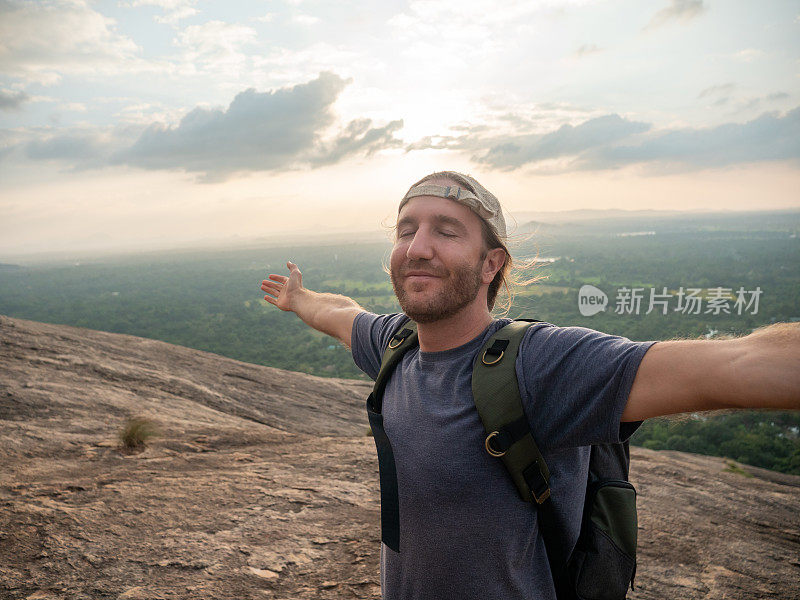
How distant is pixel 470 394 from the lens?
176 cm

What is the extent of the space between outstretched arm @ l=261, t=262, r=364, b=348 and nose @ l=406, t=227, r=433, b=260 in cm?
117

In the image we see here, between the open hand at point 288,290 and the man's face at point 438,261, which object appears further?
the open hand at point 288,290

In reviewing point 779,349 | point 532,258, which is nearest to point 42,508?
point 532,258

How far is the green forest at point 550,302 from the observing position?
23.4 meters

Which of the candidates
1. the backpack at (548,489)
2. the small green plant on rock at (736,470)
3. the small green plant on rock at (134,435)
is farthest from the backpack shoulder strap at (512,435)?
the small green plant on rock at (736,470)

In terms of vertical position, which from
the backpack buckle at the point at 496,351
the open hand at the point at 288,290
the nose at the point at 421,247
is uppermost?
the nose at the point at 421,247

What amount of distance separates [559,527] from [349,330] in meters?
1.82

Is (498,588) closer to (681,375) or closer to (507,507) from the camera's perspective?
(507,507)

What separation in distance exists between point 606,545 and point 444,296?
1.20m

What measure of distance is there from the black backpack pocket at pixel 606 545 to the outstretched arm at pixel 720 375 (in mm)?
565

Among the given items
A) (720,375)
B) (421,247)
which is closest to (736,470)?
(720,375)

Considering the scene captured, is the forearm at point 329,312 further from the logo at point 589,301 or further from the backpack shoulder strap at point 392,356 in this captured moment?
the logo at point 589,301

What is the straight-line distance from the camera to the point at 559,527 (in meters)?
1.72

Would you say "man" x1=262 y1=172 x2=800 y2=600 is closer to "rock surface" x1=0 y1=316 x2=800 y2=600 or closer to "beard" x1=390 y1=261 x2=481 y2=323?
"beard" x1=390 y1=261 x2=481 y2=323
